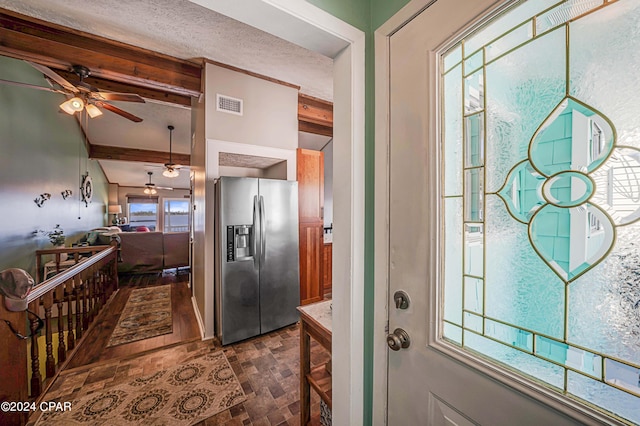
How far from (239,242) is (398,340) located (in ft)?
6.84

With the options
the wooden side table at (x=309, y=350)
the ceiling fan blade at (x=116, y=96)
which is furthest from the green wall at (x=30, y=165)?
the wooden side table at (x=309, y=350)

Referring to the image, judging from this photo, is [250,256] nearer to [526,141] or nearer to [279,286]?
[279,286]

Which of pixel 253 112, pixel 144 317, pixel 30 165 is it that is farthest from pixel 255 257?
pixel 30 165

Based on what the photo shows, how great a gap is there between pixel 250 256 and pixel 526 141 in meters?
2.50

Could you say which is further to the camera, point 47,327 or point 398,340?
point 47,327

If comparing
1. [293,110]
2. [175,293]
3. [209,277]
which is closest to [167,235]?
[175,293]

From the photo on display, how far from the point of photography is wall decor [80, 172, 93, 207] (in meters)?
5.74

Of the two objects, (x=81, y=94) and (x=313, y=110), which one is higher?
(x=313, y=110)

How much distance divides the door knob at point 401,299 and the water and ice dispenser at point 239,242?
2.03 meters

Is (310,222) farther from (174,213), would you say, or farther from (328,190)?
→ (174,213)

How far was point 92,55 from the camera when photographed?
2447mm

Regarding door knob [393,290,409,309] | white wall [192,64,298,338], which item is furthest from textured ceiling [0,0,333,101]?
door knob [393,290,409,309]

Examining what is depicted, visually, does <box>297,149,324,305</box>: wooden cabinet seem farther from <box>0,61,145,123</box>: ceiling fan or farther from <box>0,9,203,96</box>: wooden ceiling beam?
<box>0,61,145,123</box>: ceiling fan

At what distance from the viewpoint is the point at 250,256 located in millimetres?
2652
